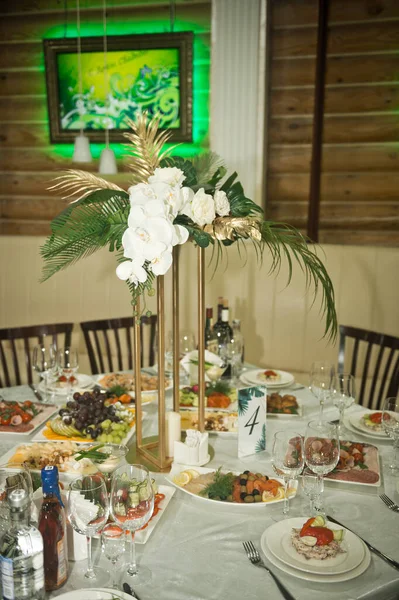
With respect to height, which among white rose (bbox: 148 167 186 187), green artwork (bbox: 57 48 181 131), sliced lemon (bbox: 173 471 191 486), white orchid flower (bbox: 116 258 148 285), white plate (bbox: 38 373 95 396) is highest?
green artwork (bbox: 57 48 181 131)

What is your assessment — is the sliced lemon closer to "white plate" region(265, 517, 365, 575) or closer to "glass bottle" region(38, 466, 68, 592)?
"white plate" region(265, 517, 365, 575)

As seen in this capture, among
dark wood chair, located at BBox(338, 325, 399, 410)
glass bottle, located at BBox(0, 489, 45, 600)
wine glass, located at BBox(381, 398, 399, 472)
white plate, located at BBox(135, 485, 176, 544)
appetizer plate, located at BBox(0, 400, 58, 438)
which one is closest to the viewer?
glass bottle, located at BBox(0, 489, 45, 600)

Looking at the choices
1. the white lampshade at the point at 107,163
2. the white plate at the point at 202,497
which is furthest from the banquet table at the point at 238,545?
the white lampshade at the point at 107,163

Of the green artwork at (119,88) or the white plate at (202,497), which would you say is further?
the green artwork at (119,88)

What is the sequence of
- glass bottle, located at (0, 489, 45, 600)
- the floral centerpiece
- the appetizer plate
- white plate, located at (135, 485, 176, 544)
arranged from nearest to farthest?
1. glass bottle, located at (0, 489, 45, 600)
2. white plate, located at (135, 485, 176, 544)
3. the floral centerpiece
4. the appetizer plate

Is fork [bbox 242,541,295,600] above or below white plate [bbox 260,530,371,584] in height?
below

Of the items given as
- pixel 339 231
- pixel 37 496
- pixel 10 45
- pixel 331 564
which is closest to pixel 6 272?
pixel 10 45

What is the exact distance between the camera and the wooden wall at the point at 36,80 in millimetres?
4254

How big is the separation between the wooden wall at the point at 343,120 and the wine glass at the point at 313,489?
3.04 meters

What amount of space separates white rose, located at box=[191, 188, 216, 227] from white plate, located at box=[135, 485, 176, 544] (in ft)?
2.31

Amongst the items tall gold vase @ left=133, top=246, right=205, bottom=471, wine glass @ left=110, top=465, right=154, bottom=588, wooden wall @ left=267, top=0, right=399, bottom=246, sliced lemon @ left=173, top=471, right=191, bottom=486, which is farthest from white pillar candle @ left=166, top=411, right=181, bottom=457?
wooden wall @ left=267, top=0, right=399, bottom=246

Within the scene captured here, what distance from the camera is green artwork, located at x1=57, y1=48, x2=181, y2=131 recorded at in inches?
167

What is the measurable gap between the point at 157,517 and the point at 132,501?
0.83 ft

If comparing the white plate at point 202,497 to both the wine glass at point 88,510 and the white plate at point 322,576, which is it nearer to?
the white plate at point 322,576
